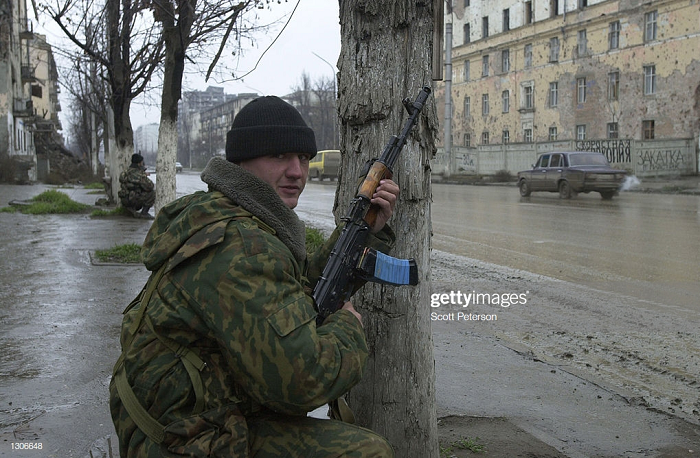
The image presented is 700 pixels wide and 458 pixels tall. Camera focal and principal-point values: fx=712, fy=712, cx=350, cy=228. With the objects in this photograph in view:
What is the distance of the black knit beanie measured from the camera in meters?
2.13

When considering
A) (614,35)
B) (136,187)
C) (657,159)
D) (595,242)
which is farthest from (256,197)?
(614,35)

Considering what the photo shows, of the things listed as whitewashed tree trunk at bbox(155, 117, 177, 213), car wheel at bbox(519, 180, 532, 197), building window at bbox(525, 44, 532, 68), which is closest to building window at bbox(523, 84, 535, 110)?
building window at bbox(525, 44, 532, 68)

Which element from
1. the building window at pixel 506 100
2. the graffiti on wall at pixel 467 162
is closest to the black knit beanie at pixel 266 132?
the graffiti on wall at pixel 467 162

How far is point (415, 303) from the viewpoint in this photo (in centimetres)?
286

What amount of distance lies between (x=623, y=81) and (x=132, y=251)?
35.1 meters

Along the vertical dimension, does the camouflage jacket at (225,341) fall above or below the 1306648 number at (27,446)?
above

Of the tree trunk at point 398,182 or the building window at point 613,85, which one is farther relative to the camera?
the building window at point 613,85

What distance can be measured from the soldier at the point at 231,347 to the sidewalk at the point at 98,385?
166 centimetres

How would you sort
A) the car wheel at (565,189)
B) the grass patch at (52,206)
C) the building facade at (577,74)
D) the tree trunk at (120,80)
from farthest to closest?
the building facade at (577,74)
the car wheel at (565,189)
the grass patch at (52,206)
the tree trunk at (120,80)

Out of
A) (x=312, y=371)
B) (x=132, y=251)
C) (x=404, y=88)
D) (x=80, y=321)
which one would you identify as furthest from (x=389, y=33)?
(x=132, y=251)

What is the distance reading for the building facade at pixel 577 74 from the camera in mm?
35156

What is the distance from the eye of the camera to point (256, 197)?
2084 mm

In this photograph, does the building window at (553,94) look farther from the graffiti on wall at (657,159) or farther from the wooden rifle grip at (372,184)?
the wooden rifle grip at (372,184)

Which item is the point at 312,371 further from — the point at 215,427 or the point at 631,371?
the point at 631,371
